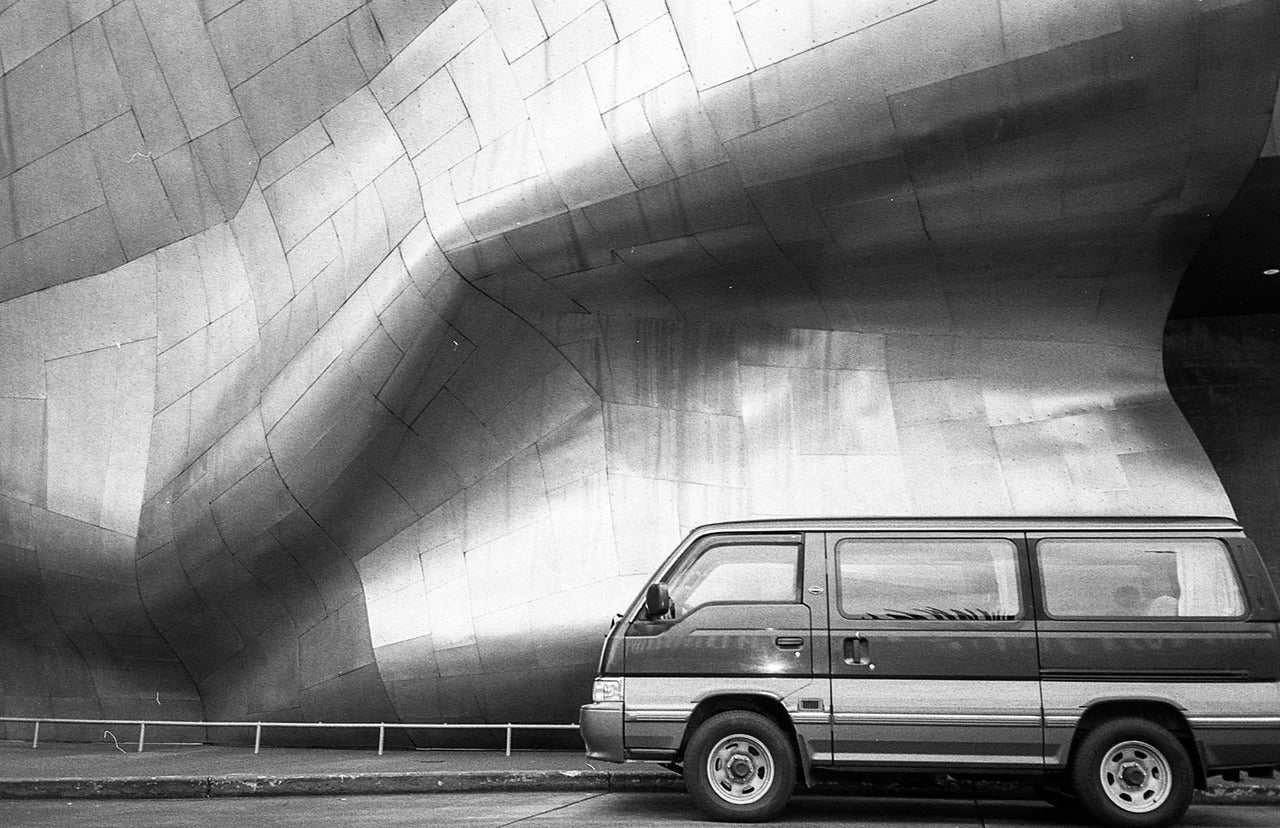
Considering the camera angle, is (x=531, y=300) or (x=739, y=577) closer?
(x=739, y=577)

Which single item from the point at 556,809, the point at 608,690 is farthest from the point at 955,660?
the point at 556,809

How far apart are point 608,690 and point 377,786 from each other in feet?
9.12

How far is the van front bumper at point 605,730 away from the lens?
800 centimetres

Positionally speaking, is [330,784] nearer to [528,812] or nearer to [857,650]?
[528,812]

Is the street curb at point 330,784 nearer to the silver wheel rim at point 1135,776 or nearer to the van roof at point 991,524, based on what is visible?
the van roof at point 991,524

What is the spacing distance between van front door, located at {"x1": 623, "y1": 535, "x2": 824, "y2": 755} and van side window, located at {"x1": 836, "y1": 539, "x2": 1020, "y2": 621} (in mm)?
340

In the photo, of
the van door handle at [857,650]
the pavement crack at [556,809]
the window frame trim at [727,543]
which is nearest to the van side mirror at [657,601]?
the window frame trim at [727,543]

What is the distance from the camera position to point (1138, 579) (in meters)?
7.81

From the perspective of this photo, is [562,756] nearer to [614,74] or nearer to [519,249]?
[519,249]

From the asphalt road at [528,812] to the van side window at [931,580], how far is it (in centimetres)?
141

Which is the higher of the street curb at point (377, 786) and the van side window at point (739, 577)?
the van side window at point (739, 577)

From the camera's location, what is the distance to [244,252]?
14016 millimetres

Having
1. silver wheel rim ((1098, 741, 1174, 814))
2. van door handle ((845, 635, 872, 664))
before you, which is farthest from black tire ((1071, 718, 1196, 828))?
van door handle ((845, 635, 872, 664))

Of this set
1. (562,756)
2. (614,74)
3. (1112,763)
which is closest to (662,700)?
(1112,763)
